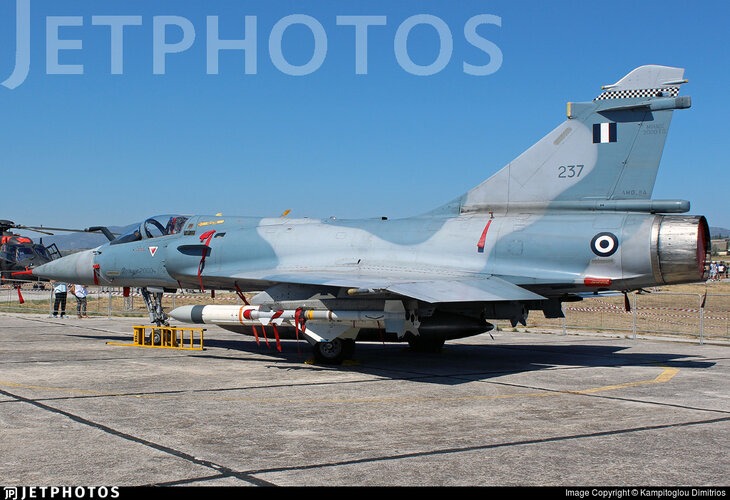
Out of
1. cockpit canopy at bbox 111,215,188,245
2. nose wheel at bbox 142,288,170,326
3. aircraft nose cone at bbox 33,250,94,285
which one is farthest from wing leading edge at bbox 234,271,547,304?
aircraft nose cone at bbox 33,250,94,285

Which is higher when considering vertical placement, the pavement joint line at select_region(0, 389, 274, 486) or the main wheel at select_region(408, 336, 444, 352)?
the main wheel at select_region(408, 336, 444, 352)

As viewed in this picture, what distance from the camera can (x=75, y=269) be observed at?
52.3 feet

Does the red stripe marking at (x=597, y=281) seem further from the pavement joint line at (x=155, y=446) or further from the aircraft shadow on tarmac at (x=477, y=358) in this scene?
the pavement joint line at (x=155, y=446)

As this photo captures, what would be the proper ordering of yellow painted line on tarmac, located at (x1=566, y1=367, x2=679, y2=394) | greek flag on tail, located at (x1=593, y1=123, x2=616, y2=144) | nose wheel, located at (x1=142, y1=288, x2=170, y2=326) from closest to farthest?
yellow painted line on tarmac, located at (x1=566, y1=367, x2=679, y2=394) → greek flag on tail, located at (x1=593, y1=123, x2=616, y2=144) → nose wheel, located at (x1=142, y1=288, x2=170, y2=326)

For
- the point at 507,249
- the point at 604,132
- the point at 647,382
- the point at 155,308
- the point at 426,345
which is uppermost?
the point at 604,132

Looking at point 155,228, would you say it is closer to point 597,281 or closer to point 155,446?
point 597,281

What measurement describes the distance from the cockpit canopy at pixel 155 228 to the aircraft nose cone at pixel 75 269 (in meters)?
0.95

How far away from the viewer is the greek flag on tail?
36.8 feet

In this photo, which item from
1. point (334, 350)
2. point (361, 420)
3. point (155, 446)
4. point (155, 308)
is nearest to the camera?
point (155, 446)

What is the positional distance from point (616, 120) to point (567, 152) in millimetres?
920

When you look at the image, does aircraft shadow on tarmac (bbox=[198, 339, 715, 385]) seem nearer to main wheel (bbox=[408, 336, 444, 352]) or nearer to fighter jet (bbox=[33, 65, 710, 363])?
main wheel (bbox=[408, 336, 444, 352])

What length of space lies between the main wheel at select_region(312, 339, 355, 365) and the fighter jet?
20 mm

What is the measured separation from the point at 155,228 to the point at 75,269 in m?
2.44

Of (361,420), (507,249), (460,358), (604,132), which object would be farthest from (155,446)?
(604,132)
